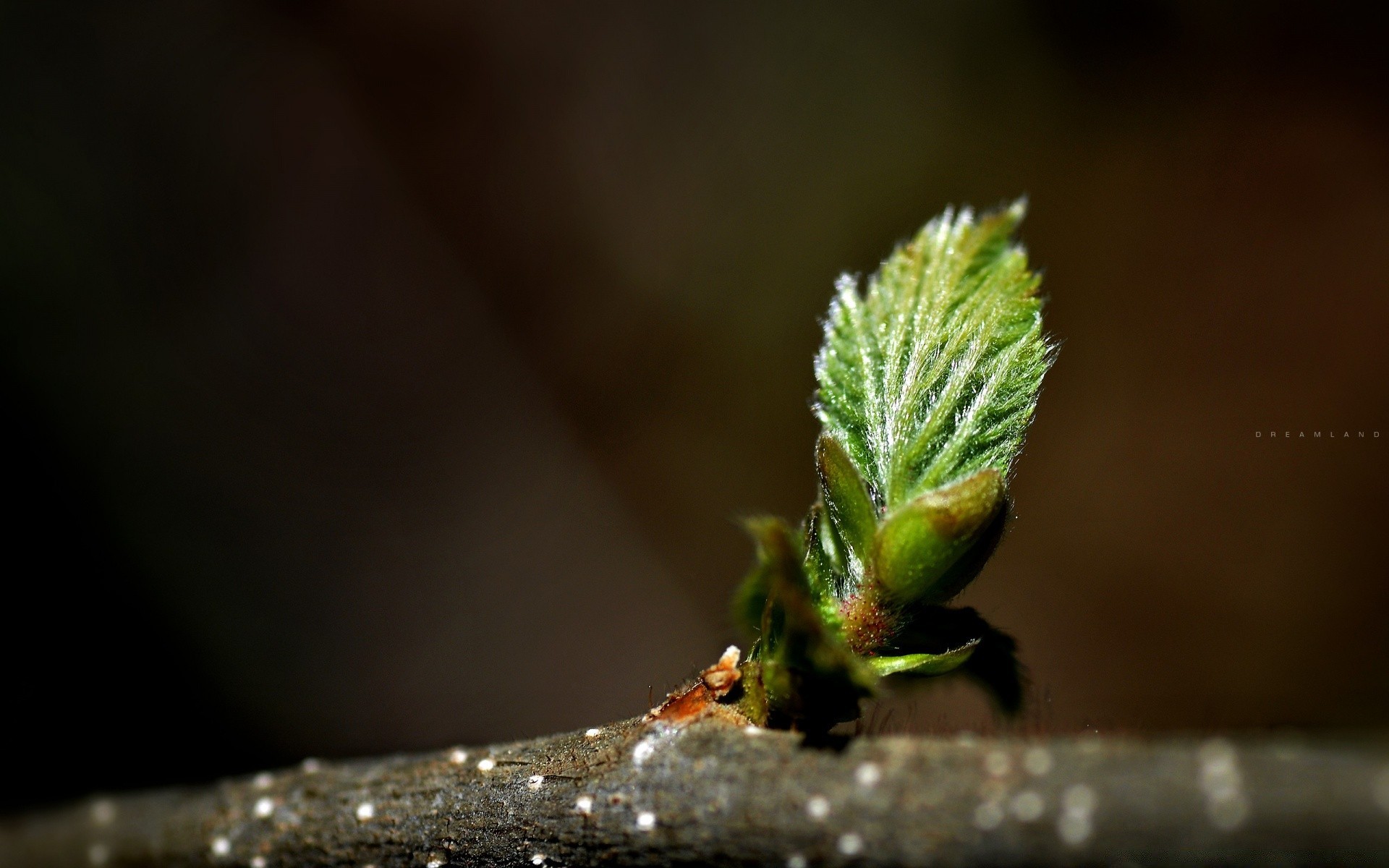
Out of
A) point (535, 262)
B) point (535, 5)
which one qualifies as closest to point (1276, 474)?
point (535, 262)

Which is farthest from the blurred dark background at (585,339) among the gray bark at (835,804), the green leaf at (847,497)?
the green leaf at (847,497)

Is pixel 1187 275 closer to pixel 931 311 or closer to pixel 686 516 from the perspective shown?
pixel 686 516

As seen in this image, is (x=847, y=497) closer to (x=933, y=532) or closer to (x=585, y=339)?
(x=933, y=532)

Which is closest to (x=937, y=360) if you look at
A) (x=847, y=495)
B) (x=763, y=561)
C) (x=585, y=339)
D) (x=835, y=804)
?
(x=847, y=495)

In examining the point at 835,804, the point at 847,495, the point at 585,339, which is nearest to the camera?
the point at 835,804

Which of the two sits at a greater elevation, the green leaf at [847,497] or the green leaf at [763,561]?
the green leaf at [847,497]

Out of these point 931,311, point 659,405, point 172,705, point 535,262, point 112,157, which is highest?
point 112,157

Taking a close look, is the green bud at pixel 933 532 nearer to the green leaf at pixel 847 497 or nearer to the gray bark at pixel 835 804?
the green leaf at pixel 847 497
